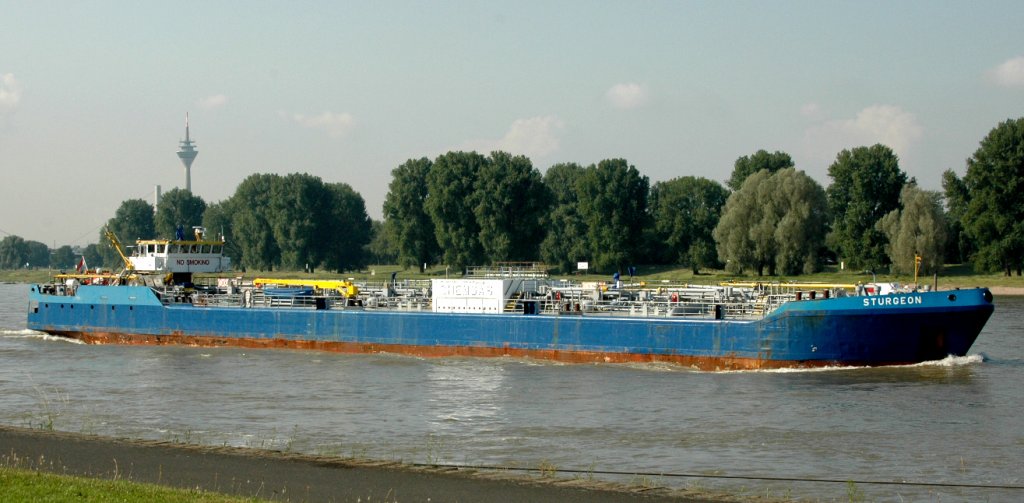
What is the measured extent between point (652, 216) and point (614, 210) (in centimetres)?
671

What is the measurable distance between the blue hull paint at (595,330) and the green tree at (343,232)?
7636 centimetres

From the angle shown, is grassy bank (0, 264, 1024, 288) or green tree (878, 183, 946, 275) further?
green tree (878, 183, 946, 275)

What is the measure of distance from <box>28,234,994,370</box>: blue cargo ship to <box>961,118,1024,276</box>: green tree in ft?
148

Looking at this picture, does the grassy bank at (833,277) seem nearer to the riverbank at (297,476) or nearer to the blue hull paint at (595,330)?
the blue hull paint at (595,330)

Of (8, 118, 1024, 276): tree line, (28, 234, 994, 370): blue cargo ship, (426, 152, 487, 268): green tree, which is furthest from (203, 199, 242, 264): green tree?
(28, 234, 994, 370): blue cargo ship

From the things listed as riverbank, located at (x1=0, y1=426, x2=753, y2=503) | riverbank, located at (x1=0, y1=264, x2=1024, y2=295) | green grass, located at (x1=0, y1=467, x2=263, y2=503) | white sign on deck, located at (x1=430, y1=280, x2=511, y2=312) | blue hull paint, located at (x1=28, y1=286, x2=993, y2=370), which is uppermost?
riverbank, located at (x1=0, y1=264, x2=1024, y2=295)

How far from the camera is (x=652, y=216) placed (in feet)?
379

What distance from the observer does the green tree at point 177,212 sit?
157250 mm

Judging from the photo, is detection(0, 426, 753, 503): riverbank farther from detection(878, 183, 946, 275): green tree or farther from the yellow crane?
detection(878, 183, 946, 275): green tree

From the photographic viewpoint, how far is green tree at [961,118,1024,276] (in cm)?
8688

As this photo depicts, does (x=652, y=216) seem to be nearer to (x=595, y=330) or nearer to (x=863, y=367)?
(x=595, y=330)

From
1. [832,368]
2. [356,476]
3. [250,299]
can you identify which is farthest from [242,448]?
[250,299]

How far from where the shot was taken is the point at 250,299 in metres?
54.3

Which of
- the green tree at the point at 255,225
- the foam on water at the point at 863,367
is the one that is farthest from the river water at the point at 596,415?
the green tree at the point at 255,225
